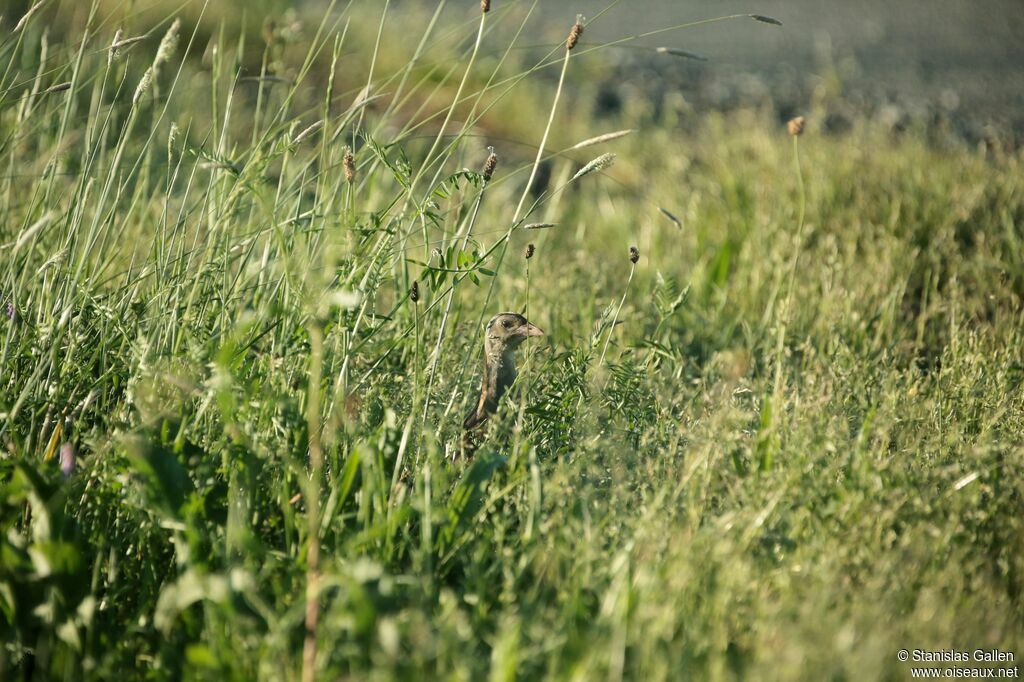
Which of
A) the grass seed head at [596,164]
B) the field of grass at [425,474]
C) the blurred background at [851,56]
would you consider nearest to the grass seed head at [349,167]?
the field of grass at [425,474]

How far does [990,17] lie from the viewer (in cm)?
1164

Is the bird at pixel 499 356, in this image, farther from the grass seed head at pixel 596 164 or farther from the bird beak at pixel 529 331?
the grass seed head at pixel 596 164

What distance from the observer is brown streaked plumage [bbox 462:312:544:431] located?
9.95ft

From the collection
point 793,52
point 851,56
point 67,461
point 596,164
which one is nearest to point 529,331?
point 596,164

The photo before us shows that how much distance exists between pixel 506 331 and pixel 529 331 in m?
0.09

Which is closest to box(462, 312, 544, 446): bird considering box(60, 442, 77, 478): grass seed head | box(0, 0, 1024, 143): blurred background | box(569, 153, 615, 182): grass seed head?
box(569, 153, 615, 182): grass seed head

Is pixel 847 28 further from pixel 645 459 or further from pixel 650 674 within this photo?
pixel 650 674

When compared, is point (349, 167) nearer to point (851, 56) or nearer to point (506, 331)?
point (506, 331)

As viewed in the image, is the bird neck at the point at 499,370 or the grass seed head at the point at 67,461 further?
the bird neck at the point at 499,370

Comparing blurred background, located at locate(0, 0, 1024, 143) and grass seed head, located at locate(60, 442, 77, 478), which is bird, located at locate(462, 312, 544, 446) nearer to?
grass seed head, located at locate(60, 442, 77, 478)

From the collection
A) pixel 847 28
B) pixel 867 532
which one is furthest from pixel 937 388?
pixel 847 28

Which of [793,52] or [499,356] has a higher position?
[499,356]

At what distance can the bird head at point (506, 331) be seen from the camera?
3025 mm

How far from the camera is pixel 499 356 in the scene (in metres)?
3.05
